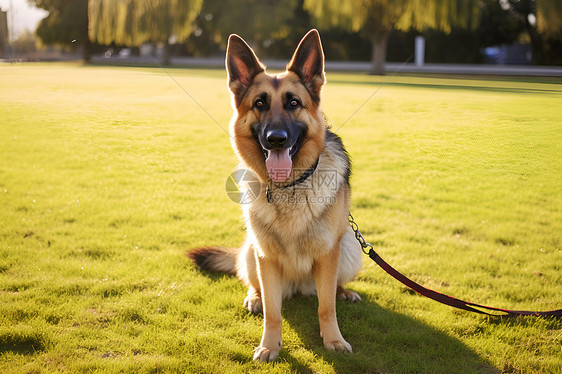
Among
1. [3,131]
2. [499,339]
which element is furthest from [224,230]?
[499,339]

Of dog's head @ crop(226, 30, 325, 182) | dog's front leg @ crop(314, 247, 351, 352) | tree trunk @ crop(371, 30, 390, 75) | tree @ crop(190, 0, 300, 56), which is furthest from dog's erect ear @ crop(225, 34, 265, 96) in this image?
tree @ crop(190, 0, 300, 56)

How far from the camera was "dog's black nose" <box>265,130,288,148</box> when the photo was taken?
3.15m

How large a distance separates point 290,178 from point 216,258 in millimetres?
1527

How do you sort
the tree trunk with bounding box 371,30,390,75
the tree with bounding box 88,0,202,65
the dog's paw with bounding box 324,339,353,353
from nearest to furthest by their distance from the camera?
the dog's paw with bounding box 324,339,353,353 → the tree with bounding box 88,0,202,65 → the tree trunk with bounding box 371,30,390,75

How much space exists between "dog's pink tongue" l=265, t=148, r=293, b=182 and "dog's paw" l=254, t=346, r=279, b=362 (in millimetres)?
1379

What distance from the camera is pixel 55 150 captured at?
7.15 m

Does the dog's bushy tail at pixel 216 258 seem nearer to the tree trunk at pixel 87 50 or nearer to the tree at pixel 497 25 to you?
the tree trunk at pixel 87 50

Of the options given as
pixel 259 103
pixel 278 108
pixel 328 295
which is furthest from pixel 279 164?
pixel 328 295

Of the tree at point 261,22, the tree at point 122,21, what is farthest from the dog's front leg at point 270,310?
the tree at point 261,22

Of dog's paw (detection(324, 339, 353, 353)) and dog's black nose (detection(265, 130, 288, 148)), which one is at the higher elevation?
dog's black nose (detection(265, 130, 288, 148))

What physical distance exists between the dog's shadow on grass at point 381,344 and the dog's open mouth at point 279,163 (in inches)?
54.4

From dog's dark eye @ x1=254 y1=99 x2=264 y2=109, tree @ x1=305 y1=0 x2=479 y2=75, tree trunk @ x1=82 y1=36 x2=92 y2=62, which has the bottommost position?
dog's dark eye @ x1=254 y1=99 x2=264 y2=109

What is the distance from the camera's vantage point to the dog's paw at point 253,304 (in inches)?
149

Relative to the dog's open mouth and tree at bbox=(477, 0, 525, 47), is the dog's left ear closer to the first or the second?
the dog's open mouth
